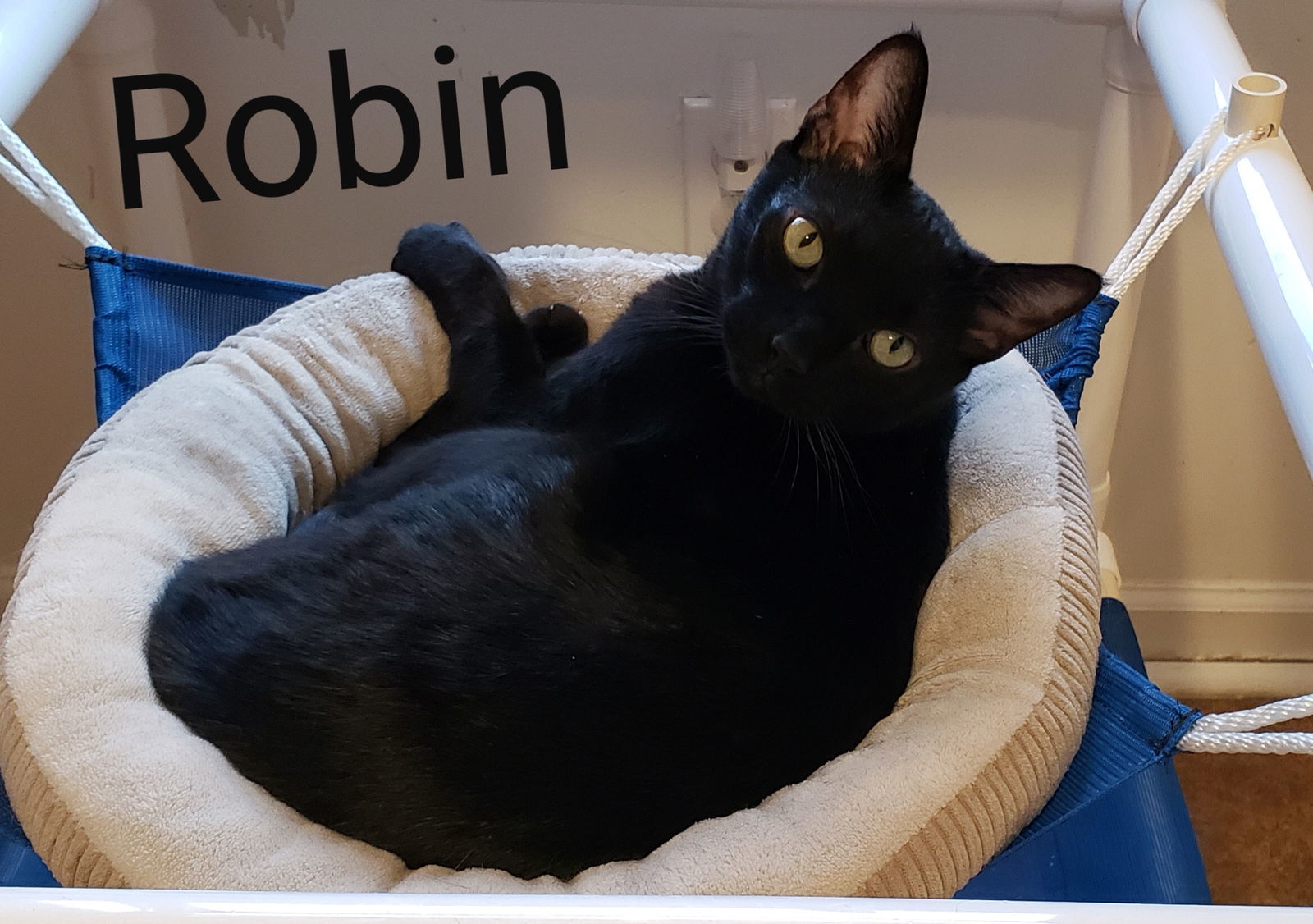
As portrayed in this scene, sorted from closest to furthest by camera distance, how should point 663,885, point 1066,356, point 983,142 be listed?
point 663,885
point 1066,356
point 983,142

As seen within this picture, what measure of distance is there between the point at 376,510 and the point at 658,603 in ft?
0.69

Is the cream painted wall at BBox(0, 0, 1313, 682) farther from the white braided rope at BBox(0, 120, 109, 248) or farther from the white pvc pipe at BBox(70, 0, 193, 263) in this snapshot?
the white braided rope at BBox(0, 120, 109, 248)

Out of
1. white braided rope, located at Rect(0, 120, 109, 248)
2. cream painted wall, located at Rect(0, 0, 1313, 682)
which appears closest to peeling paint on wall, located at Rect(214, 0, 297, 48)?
cream painted wall, located at Rect(0, 0, 1313, 682)

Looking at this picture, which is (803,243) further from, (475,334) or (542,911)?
(542,911)

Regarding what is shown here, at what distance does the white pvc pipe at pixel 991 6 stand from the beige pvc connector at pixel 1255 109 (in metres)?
0.31

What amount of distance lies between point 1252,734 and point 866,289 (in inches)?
16.2

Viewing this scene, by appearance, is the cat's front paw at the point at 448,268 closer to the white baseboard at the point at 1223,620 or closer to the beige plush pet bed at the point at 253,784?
the beige plush pet bed at the point at 253,784

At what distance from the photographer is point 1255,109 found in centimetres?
65

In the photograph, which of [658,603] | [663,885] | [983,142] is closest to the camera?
[663,885]

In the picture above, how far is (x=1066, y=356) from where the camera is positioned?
91 centimetres

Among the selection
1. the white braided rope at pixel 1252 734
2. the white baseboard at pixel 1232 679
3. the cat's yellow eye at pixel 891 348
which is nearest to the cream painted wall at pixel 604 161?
the white baseboard at pixel 1232 679

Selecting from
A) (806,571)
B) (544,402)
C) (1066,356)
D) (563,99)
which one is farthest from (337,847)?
(563,99)

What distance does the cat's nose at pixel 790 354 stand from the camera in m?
0.79

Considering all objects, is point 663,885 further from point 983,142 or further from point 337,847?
point 983,142
